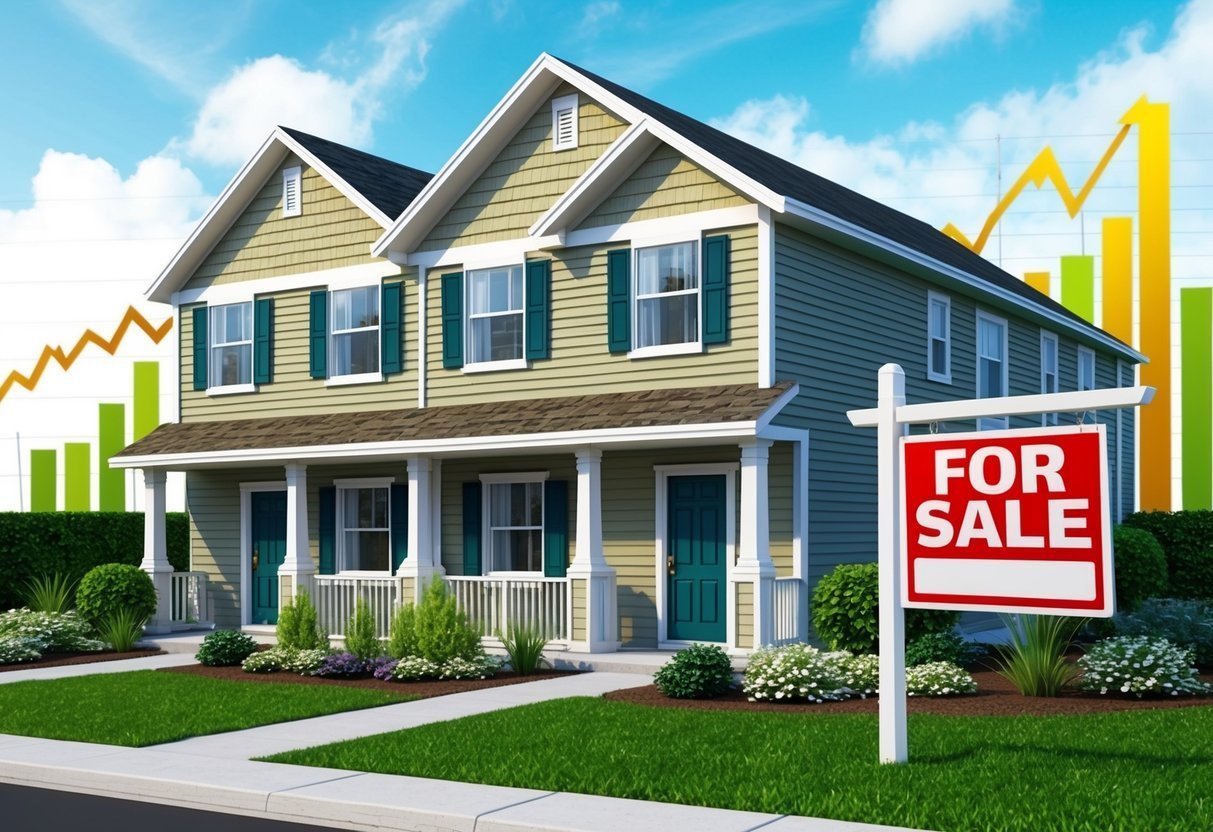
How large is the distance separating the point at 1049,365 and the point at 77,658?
700 inches

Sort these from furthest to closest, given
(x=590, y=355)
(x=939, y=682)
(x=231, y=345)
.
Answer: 1. (x=231, y=345)
2. (x=590, y=355)
3. (x=939, y=682)

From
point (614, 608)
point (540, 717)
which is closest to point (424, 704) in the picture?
point (540, 717)

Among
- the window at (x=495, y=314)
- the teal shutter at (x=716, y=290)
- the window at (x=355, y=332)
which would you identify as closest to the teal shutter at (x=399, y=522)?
the window at (x=355, y=332)

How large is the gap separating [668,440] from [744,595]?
6.83 feet

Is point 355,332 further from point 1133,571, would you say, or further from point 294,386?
point 1133,571

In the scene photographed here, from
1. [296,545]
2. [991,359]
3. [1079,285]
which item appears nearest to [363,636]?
[296,545]

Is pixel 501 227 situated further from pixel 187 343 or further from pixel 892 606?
pixel 892 606

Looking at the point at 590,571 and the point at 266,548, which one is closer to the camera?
the point at 590,571

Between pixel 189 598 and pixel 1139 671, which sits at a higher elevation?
pixel 1139 671

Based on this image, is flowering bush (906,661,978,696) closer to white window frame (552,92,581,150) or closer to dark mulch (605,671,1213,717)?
dark mulch (605,671,1213,717)

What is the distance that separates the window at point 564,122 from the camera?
18625 millimetres

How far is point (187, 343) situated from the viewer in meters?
23.4

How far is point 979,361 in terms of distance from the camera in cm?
2230

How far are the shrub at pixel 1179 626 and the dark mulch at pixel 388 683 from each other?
693cm
